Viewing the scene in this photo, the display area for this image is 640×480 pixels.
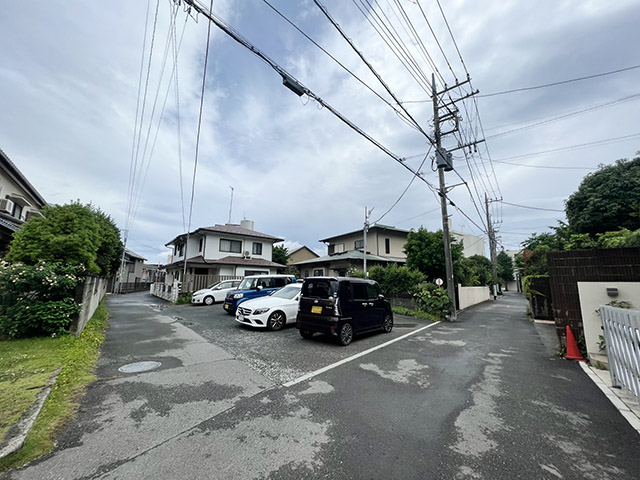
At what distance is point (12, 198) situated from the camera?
1298cm

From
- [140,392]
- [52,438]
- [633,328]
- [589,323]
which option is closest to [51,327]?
[140,392]

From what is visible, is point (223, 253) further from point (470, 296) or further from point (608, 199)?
point (608, 199)

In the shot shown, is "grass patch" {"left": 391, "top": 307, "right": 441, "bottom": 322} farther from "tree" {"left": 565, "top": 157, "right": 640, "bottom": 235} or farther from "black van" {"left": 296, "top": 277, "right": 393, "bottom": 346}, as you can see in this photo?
"tree" {"left": 565, "top": 157, "right": 640, "bottom": 235}

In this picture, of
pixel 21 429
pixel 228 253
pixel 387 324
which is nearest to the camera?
pixel 21 429

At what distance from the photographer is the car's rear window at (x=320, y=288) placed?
6934 millimetres

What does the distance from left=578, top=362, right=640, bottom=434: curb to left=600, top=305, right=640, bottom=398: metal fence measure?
0.18 metres

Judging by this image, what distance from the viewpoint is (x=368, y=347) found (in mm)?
6906

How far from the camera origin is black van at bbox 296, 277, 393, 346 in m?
6.82

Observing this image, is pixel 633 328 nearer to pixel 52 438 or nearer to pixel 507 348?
pixel 507 348

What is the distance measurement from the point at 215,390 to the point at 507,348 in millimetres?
7535

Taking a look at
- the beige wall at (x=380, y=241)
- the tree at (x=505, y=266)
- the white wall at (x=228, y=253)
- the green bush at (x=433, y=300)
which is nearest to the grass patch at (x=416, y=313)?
the green bush at (x=433, y=300)

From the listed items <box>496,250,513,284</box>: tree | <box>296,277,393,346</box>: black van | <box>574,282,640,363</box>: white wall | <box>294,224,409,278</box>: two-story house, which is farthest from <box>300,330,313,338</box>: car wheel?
<box>496,250,513,284</box>: tree

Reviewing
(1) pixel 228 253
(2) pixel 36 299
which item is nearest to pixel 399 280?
(2) pixel 36 299

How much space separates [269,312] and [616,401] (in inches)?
304
